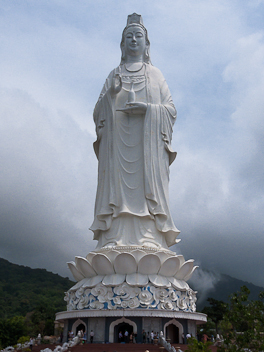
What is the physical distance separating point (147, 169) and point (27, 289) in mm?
34607

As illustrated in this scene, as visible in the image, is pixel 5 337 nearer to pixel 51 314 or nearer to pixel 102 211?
pixel 51 314

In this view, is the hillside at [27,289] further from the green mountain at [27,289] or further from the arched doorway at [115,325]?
the arched doorway at [115,325]

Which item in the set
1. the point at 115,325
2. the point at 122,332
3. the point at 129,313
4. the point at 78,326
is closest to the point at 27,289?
the point at 78,326

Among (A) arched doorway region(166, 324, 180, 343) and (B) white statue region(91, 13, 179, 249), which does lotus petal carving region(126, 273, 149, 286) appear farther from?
(A) arched doorway region(166, 324, 180, 343)

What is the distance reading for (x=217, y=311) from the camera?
27938 mm

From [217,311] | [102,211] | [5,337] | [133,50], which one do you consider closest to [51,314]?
[5,337]

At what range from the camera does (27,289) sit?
143 ft

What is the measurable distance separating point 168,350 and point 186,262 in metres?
3.32

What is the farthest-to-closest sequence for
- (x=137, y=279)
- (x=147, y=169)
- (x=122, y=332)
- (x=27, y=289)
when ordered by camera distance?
(x=27, y=289) < (x=147, y=169) < (x=122, y=332) < (x=137, y=279)

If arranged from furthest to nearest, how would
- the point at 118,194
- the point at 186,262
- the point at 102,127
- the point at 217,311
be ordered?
the point at 217,311 → the point at 102,127 → the point at 118,194 → the point at 186,262

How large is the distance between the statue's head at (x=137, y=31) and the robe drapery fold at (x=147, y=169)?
88 cm

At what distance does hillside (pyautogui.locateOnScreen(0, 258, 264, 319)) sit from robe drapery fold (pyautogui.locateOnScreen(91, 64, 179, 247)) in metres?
18.3

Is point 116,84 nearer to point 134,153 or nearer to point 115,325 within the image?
point 134,153

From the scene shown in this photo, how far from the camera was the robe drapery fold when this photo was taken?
531 inches
